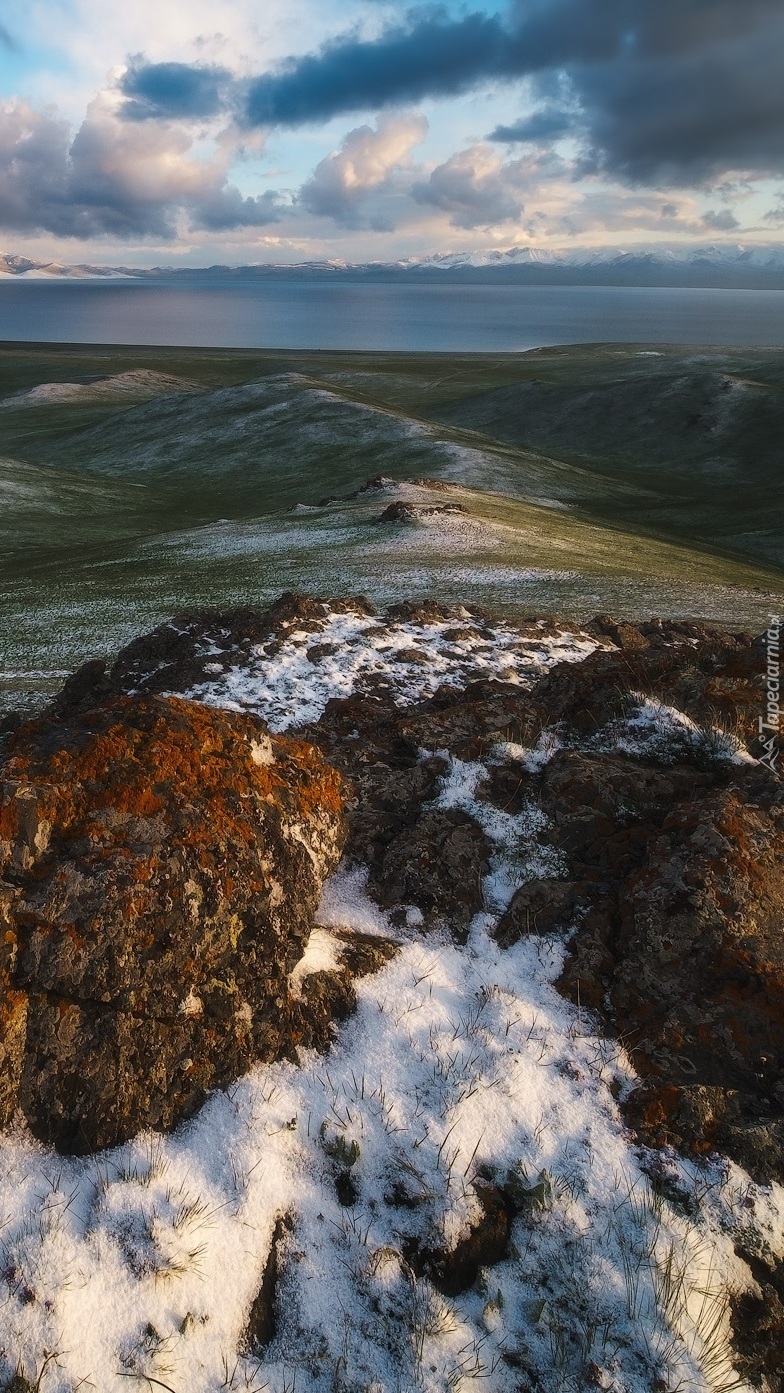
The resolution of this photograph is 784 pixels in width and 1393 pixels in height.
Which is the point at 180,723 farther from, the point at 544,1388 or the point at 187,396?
the point at 187,396

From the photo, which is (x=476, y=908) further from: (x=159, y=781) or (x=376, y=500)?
(x=376, y=500)

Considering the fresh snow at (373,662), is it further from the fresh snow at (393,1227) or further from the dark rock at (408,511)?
the dark rock at (408,511)

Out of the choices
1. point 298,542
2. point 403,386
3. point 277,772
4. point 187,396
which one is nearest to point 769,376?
point 403,386

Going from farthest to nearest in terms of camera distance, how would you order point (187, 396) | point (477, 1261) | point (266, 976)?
point (187, 396)
point (266, 976)
point (477, 1261)

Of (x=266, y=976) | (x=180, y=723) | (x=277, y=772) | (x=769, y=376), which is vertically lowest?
(x=266, y=976)

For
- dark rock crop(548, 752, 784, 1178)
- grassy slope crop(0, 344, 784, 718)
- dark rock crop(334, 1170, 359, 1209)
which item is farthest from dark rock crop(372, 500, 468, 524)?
dark rock crop(334, 1170, 359, 1209)

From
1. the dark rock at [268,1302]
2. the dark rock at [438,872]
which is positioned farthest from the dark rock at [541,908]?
the dark rock at [268,1302]

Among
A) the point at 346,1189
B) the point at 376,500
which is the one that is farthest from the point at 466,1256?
the point at 376,500
